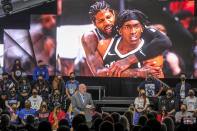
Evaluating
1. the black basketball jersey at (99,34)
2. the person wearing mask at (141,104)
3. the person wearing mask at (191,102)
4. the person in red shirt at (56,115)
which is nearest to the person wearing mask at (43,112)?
the person in red shirt at (56,115)

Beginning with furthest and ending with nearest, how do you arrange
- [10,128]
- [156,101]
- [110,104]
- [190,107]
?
[110,104]
[156,101]
[190,107]
[10,128]

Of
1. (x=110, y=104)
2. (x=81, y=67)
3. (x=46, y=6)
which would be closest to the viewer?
(x=110, y=104)

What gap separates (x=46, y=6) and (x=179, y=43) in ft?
22.5

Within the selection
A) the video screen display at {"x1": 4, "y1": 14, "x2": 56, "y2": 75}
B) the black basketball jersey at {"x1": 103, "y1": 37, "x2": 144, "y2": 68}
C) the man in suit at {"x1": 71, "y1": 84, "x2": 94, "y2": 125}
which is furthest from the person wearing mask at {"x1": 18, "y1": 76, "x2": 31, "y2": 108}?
the man in suit at {"x1": 71, "y1": 84, "x2": 94, "y2": 125}

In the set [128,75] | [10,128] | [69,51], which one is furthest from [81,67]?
[10,128]

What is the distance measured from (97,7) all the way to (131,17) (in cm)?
167

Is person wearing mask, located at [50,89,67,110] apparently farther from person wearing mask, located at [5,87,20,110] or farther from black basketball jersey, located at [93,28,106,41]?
black basketball jersey, located at [93,28,106,41]

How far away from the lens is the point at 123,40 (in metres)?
20.1

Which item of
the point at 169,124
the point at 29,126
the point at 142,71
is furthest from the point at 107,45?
the point at 29,126

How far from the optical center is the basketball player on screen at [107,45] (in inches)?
771

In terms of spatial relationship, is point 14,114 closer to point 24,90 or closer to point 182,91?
point 24,90

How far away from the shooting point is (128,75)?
1972cm

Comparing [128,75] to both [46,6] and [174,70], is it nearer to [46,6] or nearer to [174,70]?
[174,70]

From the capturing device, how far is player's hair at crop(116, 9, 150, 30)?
64.9ft
